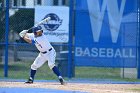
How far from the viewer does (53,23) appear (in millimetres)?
18578

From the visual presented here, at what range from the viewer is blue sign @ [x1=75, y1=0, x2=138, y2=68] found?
1855 cm

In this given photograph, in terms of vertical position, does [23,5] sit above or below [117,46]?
above

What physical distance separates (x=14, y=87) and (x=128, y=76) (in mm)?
6028

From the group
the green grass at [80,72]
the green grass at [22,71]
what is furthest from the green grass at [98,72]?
the green grass at [22,71]

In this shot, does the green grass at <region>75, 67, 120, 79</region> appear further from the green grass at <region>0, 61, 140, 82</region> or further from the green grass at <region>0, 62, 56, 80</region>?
the green grass at <region>0, 62, 56, 80</region>

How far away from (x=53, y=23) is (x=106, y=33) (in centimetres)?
205

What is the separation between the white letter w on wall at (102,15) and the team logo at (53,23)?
49.4 inches

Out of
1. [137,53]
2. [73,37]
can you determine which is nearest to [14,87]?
[73,37]

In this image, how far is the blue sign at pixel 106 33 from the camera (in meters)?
18.5

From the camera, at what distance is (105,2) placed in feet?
61.3

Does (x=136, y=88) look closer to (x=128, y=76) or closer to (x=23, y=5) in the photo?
(x=128, y=76)

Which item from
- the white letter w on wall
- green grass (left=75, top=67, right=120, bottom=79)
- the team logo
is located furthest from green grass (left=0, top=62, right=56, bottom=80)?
the white letter w on wall

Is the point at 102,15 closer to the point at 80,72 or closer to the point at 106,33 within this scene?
the point at 106,33

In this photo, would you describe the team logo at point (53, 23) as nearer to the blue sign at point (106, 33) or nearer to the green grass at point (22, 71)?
the blue sign at point (106, 33)
